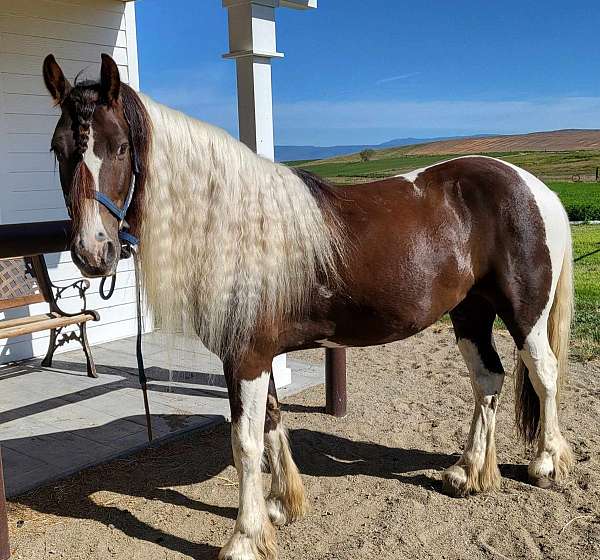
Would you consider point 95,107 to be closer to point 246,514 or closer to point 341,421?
point 246,514

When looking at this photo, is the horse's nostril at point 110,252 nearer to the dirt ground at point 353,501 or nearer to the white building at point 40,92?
the dirt ground at point 353,501

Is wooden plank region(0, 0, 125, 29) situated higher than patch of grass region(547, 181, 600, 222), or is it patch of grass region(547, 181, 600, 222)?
wooden plank region(0, 0, 125, 29)

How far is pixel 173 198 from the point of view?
1965mm

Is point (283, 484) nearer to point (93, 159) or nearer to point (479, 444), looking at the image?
point (479, 444)

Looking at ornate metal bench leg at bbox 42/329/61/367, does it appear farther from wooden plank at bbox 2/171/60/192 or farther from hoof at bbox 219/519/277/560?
hoof at bbox 219/519/277/560

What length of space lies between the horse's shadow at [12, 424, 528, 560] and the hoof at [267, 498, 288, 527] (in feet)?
0.74

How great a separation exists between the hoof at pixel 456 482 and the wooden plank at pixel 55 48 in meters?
3.89

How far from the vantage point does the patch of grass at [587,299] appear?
16.7 feet

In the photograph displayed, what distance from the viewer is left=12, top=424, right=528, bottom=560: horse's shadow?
2.59 metres

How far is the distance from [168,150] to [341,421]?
7.33 ft

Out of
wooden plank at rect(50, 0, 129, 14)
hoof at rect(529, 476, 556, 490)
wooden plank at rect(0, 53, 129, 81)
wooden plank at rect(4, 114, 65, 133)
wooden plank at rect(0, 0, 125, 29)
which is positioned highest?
wooden plank at rect(50, 0, 129, 14)

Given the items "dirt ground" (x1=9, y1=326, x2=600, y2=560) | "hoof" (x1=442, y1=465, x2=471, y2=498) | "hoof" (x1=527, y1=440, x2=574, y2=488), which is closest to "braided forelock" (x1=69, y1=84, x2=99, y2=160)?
"dirt ground" (x1=9, y1=326, x2=600, y2=560)

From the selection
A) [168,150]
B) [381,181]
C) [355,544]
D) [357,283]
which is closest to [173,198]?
[168,150]

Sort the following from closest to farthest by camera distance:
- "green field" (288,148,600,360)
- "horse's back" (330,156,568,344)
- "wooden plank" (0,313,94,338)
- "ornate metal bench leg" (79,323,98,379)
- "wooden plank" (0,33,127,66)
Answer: "horse's back" (330,156,568,344) < "wooden plank" (0,313,94,338) < "ornate metal bench leg" (79,323,98,379) < "wooden plank" (0,33,127,66) < "green field" (288,148,600,360)
